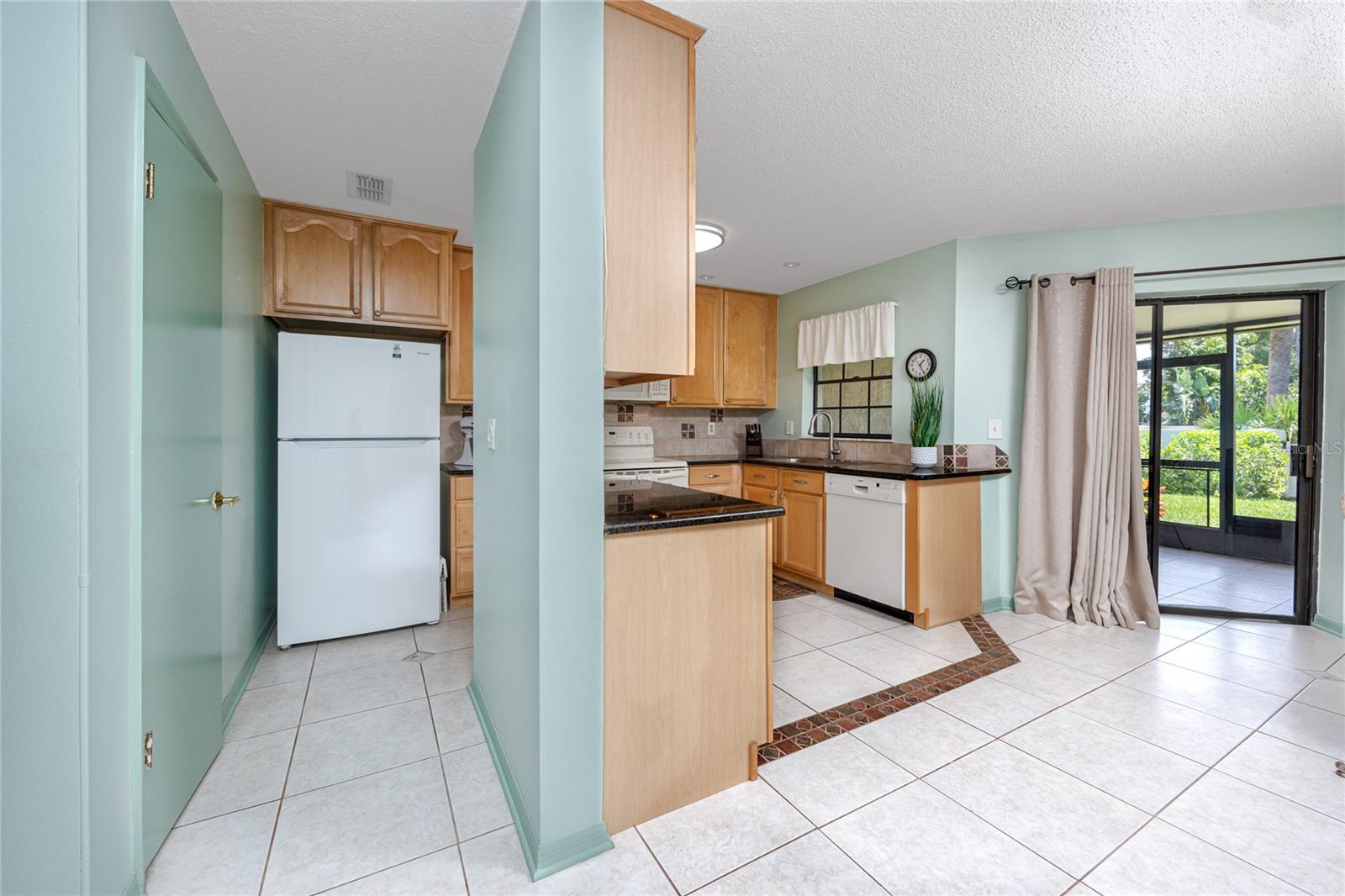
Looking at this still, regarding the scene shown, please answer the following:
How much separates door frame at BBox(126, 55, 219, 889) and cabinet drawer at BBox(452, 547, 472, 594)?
2.19 metres

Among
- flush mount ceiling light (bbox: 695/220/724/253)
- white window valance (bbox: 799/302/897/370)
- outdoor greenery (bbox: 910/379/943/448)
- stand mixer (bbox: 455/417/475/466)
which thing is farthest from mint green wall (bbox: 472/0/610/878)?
white window valance (bbox: 799/302/897/370)

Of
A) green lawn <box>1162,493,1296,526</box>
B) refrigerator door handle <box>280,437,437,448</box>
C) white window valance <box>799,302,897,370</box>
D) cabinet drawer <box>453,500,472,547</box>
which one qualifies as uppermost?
white window valance <box>799,302,897,370</box>

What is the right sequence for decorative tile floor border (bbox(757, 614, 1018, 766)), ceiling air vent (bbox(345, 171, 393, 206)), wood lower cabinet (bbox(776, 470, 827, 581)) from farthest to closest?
1. wood lower cabinet (bbox(776, 470, 827, 581))
2. ceiling air vent (bbox(345, 171, 393, 206))
3. decorative tile floor border (bbox(757, 614, 1018, 766))

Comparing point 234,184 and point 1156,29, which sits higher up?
point 1156,29

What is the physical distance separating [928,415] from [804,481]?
0.96 m

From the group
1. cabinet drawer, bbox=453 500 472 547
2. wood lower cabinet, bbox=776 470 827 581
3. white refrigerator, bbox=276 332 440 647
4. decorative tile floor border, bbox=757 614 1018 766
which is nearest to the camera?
decorative tile floor border, bbox=757 614 1018 766

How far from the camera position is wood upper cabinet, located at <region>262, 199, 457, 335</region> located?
9.87 ft

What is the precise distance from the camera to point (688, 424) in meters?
5.16

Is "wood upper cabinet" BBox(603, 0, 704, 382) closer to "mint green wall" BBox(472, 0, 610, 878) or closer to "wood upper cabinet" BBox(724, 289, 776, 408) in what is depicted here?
"mint green wall" BBox(472, 0, 610, 878)

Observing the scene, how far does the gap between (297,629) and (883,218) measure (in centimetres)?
402

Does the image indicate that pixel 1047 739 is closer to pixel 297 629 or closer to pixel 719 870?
pixel 719 870

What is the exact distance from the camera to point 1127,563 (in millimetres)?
3303

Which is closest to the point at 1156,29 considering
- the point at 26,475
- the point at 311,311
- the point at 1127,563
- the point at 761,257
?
the point at 761,257

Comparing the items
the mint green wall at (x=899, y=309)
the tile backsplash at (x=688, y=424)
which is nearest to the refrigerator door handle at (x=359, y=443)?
the tile backsplash at (x=688, y=424)
